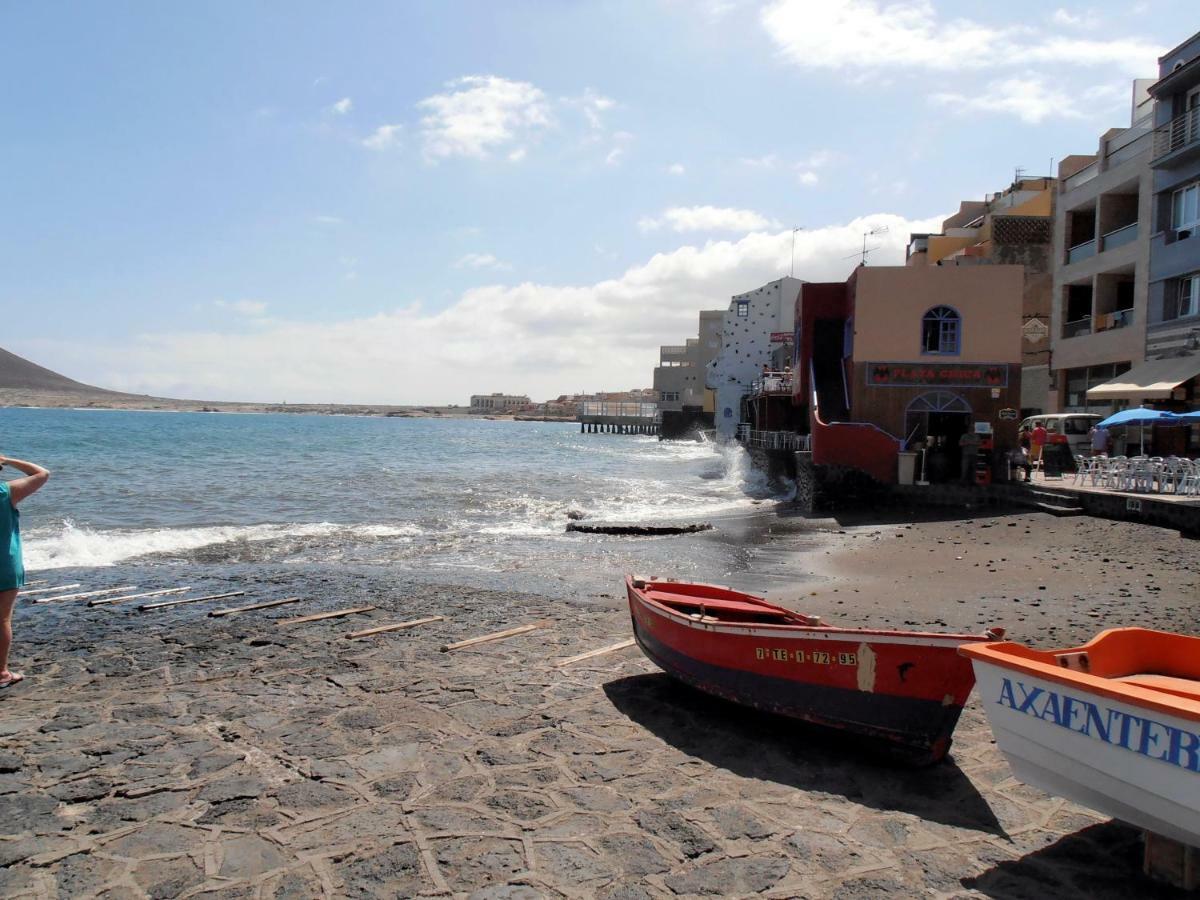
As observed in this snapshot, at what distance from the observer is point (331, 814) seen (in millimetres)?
5074

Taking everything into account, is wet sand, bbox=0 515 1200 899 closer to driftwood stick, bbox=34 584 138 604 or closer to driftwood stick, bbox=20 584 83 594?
driftwood stick, bbox=34 584 138 604

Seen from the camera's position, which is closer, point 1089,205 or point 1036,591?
point 1036,591

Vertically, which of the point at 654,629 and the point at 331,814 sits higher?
the point at 654,629

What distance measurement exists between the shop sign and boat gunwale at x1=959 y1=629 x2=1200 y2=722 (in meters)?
19.7

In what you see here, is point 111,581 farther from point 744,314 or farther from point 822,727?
point 744,314

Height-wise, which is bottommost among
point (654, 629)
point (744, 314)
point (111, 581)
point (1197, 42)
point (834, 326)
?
point (111, 581)

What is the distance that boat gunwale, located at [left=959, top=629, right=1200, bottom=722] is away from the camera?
3.72m

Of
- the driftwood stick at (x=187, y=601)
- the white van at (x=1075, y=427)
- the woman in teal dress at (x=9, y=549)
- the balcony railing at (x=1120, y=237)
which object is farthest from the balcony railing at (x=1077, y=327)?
the woman in teal dress at (x=9, y=549)

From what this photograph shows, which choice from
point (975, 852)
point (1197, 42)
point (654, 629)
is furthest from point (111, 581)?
point (1197, 42)

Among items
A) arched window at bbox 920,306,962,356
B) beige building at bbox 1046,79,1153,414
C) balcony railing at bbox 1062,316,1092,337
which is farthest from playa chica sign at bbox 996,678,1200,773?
balcony railing at bbox 1062,316,1092,337

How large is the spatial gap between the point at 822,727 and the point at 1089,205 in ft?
100

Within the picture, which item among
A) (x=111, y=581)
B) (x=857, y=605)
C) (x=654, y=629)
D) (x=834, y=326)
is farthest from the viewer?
(x=834, y=326)

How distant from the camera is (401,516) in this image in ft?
77.0

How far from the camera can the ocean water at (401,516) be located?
51.7 feet
